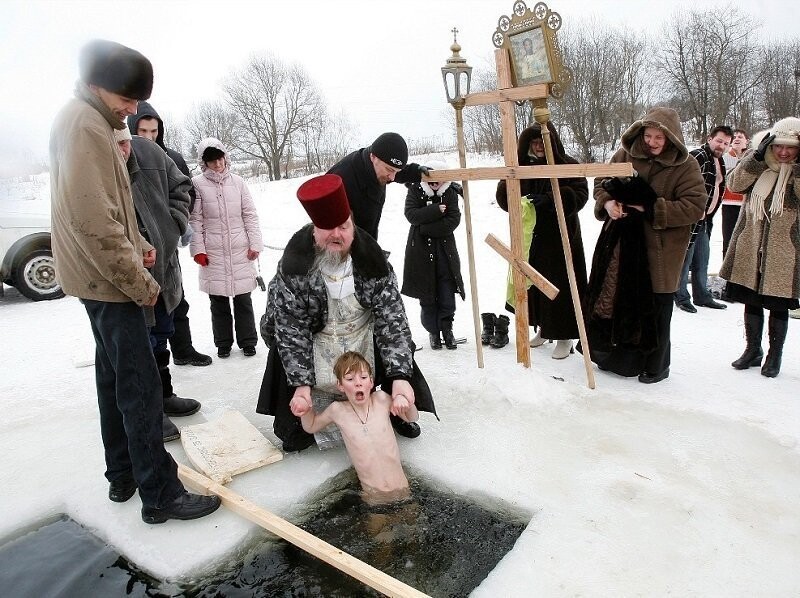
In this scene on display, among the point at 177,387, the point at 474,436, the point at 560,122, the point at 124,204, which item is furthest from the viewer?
the point at 560,122

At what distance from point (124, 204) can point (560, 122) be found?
95.9 ft

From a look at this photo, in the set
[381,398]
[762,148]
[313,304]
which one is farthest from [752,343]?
[313,304]

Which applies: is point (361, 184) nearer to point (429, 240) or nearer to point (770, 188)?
point (429, 240)

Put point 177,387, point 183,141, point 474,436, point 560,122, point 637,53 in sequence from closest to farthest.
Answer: point 474,436 → point 177,387 → point 560,122 → point 637,53 → point 183,141

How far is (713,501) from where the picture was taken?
281cm

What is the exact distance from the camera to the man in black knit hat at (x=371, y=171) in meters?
3.63

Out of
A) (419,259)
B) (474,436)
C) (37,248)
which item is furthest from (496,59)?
(37,248)

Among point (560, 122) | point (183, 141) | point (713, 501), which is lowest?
point (713, 501)

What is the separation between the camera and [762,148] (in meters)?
4.11

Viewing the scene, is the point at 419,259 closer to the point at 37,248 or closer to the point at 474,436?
the point at 474,436

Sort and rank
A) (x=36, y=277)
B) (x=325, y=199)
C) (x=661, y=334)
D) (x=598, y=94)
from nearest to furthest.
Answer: (x=325, y=199) < (x=661, y=334) < (x=36, y=277) < (x=598, y=94)

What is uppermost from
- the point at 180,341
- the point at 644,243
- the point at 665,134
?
the point at 665,134

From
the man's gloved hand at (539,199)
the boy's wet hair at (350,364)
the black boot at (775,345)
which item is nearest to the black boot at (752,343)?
the black boot at (775,345)

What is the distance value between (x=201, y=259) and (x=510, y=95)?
2842 mm
